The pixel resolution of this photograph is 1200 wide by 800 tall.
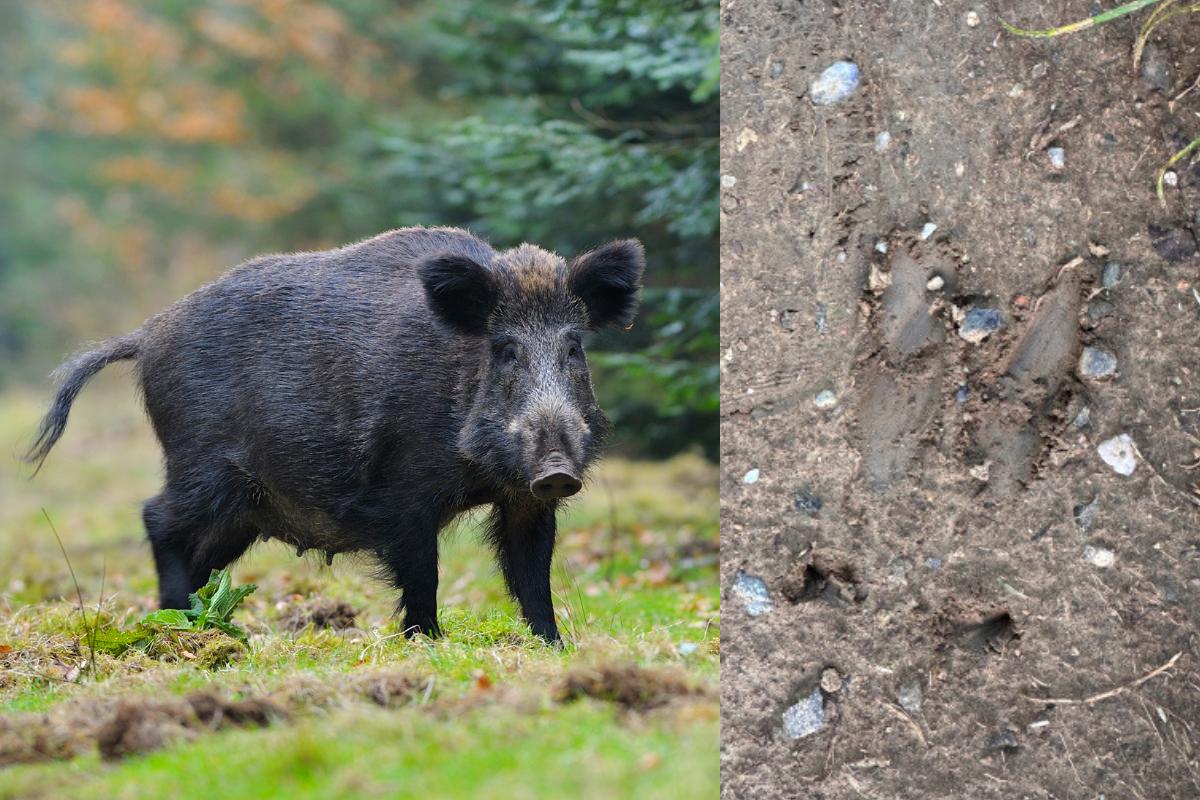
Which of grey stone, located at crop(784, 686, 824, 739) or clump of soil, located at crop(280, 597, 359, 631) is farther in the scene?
clump of soil, located at crop(280, 597, 359, 631)

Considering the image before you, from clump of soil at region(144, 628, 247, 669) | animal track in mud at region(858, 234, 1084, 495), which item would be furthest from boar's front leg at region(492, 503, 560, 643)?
animal track in mud at region(858, 234, 1084, 495)

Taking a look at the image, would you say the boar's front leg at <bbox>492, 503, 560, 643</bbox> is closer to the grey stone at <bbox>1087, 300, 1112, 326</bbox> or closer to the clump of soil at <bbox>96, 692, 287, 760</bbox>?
the clump of soil at <bbox>96, 692, 287, 760</bbox>

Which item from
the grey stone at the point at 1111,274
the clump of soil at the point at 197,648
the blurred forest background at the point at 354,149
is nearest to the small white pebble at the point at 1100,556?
the grey stone at the point at 1111,274

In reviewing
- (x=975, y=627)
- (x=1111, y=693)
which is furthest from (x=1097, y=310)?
(x=1111, y=693)

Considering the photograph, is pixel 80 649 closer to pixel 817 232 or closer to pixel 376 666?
pixel 376 666

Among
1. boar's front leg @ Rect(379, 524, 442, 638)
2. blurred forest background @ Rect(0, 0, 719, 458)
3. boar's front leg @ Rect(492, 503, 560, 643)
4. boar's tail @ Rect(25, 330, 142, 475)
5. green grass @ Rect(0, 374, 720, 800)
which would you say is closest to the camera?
green grass @ Rect(0, 374, 720, 800)

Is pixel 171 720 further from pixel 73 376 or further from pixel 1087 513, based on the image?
pixel 73 376
